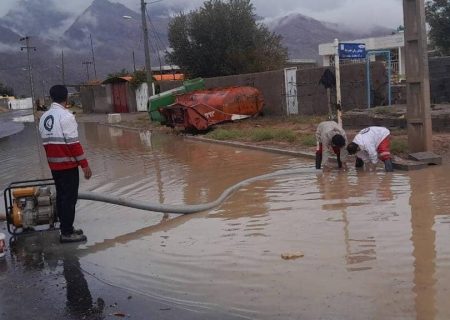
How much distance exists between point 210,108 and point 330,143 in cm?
1079

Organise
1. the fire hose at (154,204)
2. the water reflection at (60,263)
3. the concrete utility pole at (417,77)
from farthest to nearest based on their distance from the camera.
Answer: the concrete utility pole at (417,77)
the fire hose at (154,204)
the water reflection at (60,263)

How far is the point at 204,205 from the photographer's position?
24.8 ft

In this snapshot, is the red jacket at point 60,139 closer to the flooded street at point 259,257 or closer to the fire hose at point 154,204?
the fire hose at point 154,204

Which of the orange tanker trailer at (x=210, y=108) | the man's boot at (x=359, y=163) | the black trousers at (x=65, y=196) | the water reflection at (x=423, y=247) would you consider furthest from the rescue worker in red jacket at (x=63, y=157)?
the orange tanker trailer at (x=210, y=108)

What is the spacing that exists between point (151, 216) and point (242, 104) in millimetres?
14357

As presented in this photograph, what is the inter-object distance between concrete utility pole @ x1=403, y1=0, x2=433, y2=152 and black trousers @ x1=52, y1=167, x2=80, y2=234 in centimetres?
654

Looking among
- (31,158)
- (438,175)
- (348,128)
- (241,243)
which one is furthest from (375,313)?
(31,158)

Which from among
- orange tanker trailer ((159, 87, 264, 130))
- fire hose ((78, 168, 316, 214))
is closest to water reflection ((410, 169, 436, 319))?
fire hose ((78, 168, 316, 214))

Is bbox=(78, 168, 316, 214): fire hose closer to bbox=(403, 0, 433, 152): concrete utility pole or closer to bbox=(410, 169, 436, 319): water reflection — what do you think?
bbox=(410, 169, 436, 319): water reflection

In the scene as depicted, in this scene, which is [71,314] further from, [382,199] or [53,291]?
[382,199]

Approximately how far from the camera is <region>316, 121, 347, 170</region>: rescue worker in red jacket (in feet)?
30.8

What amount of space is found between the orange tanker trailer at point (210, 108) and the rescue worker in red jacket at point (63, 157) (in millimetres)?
13328

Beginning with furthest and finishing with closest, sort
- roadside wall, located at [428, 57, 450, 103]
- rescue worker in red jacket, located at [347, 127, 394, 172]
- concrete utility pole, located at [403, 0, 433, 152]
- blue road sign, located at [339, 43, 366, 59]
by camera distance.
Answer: roadside wall, located at [428, 57, 450, 103]
blue road sign, located at [339, 43, 366, 59]
concrete utility pole, located at [403, 0, 433, 152]
rescue worker in red jacket, located at [347, 127, 394, 172]

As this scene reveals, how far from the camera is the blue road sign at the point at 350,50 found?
12414mm
